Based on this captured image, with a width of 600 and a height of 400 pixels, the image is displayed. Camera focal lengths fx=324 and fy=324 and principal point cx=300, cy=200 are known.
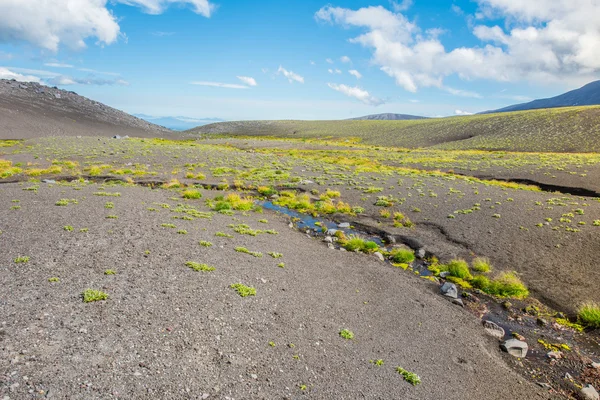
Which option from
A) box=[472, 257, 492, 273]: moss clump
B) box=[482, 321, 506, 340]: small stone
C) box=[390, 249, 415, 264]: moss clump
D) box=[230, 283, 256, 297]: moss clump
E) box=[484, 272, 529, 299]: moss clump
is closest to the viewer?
box=[230, 283, 256, 297]: moss clump

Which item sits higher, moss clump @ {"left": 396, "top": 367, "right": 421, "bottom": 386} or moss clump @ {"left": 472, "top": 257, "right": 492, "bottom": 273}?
moss clump @ {"left": 472, "top": 257, "right": 492, "bottom": 273}

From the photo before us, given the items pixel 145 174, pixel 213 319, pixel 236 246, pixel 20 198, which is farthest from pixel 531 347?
pixel 145 174

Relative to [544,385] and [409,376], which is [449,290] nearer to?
[544,385]

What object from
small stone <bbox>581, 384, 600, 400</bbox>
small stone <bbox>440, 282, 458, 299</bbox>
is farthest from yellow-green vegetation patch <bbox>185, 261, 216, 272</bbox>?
small stone <bbox>581, 384, 600, 400</bbox>

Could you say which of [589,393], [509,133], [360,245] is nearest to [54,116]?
[360,245]

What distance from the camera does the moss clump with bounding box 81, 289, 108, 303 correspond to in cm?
1015

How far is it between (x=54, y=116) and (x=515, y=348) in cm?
12867

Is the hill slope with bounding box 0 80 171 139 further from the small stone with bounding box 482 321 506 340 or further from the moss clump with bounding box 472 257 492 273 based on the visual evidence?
the small stone with bounding box 482 321 506 340

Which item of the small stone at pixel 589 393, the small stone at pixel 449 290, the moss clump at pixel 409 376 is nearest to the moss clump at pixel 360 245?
the small stone at pixel 449 290

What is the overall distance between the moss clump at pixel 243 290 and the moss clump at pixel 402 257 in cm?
989

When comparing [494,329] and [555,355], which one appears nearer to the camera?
[555,355]

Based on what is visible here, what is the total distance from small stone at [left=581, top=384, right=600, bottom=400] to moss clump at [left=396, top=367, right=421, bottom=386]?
5137mm

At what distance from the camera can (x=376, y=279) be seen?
53.8 ft

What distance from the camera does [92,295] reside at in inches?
406
